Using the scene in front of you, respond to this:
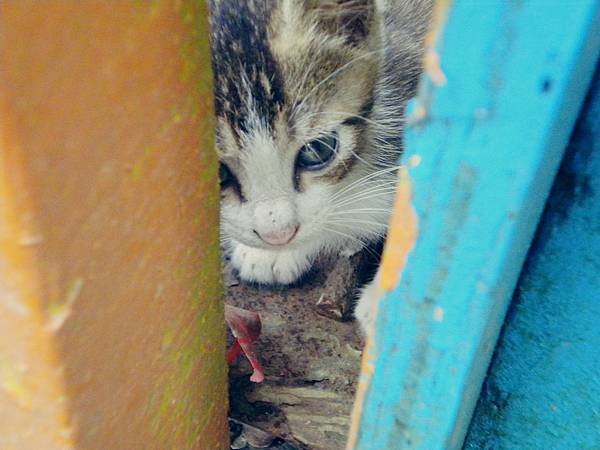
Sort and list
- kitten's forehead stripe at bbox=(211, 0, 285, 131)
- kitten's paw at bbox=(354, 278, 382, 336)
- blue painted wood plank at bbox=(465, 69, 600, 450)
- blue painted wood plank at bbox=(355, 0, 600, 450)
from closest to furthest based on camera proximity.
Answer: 1. blue painted wood plank at bbox=(355, 0, 600, 450)
2. blue painted wood plank at bbox=(465, 69, 600, 450)
3. kitten's forehead stripe at bbox=(211, 0, 285, 131)
4. kitten's paw at bbox=(354, 278, 382, 336)

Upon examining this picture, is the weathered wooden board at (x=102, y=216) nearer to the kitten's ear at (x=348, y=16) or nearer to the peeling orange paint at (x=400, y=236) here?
the peeling orange paint at (x=400, y=236)

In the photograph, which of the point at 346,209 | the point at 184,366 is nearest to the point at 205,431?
the point at 184,366

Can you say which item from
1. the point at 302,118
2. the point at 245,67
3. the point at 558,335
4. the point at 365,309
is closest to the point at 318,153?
the point at 302,118

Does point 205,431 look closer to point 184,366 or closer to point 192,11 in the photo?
point 184,366

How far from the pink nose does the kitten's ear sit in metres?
0.36

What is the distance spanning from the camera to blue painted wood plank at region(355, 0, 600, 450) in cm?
43

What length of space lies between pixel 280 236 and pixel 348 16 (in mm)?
405

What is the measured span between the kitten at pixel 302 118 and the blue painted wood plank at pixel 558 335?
0.46 metres

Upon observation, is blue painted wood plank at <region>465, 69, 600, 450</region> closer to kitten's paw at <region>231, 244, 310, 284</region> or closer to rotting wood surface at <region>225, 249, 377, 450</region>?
rotting wood surface at <region>225, 249, 377, 450</region>

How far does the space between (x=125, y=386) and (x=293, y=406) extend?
506 millimetres

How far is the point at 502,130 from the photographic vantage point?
1.53 feet

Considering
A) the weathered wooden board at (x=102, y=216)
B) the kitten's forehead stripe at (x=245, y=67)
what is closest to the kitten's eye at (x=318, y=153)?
the kitten's forehead stripe at (x=245, y=67)

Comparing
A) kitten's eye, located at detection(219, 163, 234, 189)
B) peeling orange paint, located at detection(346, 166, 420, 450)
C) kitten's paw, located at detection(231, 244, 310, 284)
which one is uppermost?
peeling orange paint, located at detection(346, 166, 420, 450)

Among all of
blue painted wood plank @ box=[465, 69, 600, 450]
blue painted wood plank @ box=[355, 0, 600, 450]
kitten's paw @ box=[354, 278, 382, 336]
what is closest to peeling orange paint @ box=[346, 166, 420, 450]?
blue painted wood plank @ box=[355, 0, 600, 450]
